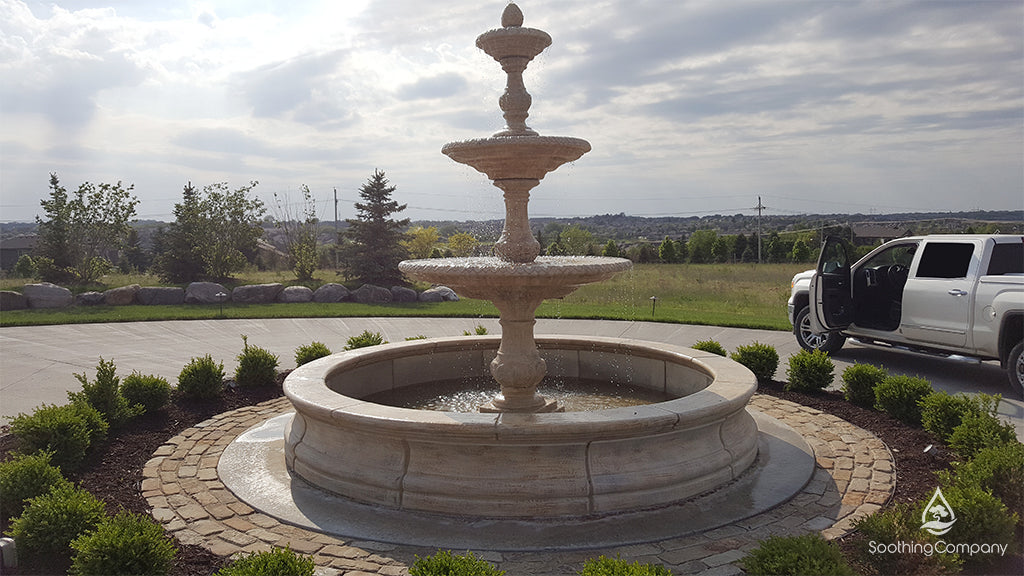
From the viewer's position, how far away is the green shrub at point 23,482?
475 centimetres

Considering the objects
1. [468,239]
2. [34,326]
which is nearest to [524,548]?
[34,326]

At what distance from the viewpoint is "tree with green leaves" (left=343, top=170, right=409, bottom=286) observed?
2481cm

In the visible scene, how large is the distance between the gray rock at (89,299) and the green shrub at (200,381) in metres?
14.0

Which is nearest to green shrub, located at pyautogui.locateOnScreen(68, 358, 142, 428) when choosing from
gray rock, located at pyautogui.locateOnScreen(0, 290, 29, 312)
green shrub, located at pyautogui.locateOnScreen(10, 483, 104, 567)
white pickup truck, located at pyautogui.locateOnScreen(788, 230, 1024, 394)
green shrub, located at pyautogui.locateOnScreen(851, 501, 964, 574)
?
green shrub, located at pyautogui.locateOnScreen(10, 483, 104, 567)

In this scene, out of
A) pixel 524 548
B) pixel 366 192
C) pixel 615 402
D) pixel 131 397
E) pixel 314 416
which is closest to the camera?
pixel 524 548

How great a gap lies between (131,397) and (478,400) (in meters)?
3.78

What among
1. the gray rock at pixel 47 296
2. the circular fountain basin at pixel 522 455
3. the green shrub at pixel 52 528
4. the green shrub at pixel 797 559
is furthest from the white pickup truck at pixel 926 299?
the gray rock at pixel 47 296

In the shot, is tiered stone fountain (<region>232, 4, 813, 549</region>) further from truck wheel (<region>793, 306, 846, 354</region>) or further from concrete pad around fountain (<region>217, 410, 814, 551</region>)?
truck wheel (<region>793, 306, 846, 354</region>)

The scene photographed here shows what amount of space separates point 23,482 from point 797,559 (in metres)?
5.14

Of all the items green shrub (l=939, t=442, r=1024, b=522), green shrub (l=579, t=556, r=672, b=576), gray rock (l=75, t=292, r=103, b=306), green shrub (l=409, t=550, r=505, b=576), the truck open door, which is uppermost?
the truck open door

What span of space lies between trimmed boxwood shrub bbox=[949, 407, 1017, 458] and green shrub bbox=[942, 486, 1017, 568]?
1508mm

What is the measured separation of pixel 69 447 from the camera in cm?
572

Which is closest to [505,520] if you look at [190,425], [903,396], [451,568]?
[451,568]

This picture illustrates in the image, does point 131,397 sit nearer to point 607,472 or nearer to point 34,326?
point 607,472
